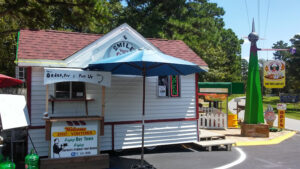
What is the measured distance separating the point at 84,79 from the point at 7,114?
2.26m

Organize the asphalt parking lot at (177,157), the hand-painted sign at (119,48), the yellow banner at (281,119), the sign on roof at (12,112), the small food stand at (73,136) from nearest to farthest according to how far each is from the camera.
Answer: the sign on roof at (12,112) → the small food stand at (73,136) → the asphalt parking lot at (177,157) → the hand-painted sign at (119,48) → the yellow banner at (281,119)

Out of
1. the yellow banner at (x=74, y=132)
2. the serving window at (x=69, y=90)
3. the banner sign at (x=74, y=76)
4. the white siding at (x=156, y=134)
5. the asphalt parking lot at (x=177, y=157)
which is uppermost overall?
the banner sign at (x=74, y=76)

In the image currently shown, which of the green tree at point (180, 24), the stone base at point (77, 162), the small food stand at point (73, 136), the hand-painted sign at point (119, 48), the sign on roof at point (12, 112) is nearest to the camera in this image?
the sign on roof at point (12, 112)

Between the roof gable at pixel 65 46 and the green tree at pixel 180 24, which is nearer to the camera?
the roof gable at pixel 65 46

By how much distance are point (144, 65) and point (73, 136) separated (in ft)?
8.97

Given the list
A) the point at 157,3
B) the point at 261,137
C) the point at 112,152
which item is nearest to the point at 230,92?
the point at 261,137

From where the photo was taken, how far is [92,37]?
974 cm

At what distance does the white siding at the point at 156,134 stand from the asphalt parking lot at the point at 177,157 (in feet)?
1.19

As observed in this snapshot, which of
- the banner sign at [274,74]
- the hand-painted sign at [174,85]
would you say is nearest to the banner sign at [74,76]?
the hand-painted sign at [174,85]

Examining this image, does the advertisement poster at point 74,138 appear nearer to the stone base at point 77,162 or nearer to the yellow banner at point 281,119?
the stone base at point 77,162

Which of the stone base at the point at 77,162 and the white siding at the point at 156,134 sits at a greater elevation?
the white siding at the point at 156,134

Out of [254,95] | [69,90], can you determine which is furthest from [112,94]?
[254,95]

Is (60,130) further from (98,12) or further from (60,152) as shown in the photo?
(98,12)

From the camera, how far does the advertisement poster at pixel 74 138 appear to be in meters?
7.16
